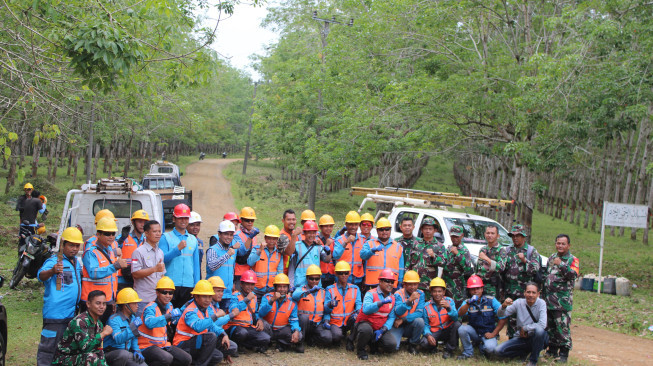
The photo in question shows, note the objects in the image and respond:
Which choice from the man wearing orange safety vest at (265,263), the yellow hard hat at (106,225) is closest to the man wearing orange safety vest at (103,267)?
the yellow hard hat at (106,225)

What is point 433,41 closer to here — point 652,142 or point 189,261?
point 652,142

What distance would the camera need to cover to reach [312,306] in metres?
7.91

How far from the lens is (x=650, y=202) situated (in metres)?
26.9

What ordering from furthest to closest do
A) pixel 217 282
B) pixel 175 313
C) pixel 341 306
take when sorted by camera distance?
pixel 341 306 < pixel 217 282 < pixel 175 313

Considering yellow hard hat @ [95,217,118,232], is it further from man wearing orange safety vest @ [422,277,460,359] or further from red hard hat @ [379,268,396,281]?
man wearing orange safety vest @ [422,277,460,359]

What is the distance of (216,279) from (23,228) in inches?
282

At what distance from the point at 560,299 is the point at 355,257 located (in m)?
2.88

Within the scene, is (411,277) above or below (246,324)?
above

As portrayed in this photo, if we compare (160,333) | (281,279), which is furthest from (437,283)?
(160,333)

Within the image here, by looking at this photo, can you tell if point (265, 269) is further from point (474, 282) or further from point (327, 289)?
point (474, 282)

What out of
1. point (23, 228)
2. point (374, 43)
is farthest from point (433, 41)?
point (23, 228)

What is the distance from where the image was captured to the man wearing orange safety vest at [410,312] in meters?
7.77

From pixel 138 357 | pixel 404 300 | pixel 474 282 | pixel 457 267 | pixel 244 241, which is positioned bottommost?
pixel 138 357

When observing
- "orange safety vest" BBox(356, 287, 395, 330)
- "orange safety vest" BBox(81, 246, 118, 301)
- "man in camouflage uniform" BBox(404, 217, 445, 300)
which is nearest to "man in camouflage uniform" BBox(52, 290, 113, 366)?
"orange safety vest" BBox(81, 246, 118, 301)
